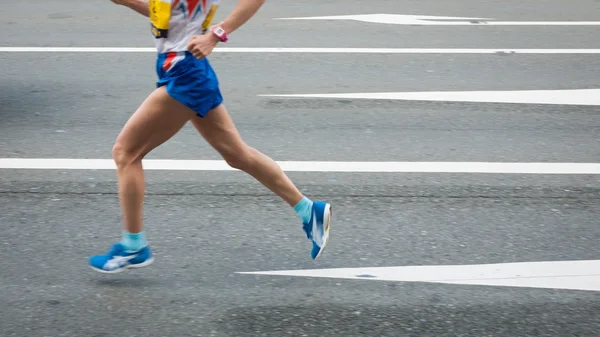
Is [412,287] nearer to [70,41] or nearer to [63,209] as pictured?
[63,209]

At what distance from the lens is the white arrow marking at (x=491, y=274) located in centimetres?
483

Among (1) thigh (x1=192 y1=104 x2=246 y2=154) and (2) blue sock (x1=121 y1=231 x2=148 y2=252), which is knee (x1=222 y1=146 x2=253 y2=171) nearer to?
(1) thigh (x1=192 y1=104 x2=246 y2=154)

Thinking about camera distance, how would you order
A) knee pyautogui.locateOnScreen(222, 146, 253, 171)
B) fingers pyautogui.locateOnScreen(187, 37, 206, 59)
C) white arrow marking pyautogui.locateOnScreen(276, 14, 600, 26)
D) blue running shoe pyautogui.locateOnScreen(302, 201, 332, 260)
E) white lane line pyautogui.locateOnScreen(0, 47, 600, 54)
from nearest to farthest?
fingers pyautogui.locateOnScreen(187, 37, 206, 59), knee pyautogui.locateOnScreen(222, 146, 253, 171), blue running shoe pyautogui.locateOnScreen(302, 201, 332, 260), white lane line pyautogui.locateOnScreen(0, 47, 600, 54), white arrow marking pyautogui.locateOnScreen(276, 14, 600, 26)

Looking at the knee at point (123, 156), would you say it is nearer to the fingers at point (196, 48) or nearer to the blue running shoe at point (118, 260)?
the blue running shoe at point (118, 260)

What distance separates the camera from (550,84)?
8727 millimetres

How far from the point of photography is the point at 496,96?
8312 mm

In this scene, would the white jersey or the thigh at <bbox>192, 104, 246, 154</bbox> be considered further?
the thigh at <bbox>192, 104, 246, 154</bbox>

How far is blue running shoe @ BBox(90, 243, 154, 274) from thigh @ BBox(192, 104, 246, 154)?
2.09 feet

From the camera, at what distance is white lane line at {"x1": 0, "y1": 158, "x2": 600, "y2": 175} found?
6570 mm

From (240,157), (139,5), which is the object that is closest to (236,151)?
(240,157)

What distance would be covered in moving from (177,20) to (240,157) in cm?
75

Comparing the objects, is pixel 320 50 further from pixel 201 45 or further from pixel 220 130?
pixel 201 45

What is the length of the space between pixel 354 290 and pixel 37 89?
4683 millimetres

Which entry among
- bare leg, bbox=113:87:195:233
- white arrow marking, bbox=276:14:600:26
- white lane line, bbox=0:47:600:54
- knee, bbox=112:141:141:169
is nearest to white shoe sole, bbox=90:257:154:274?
bare leg, bbox=113:87:195:233
